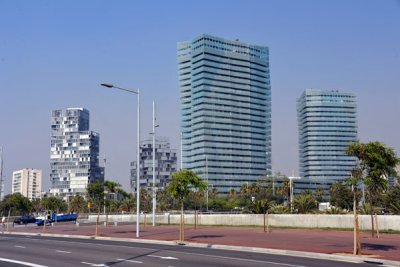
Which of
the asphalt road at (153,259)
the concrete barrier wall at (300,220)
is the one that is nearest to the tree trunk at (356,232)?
the asphalt road at (153,259)

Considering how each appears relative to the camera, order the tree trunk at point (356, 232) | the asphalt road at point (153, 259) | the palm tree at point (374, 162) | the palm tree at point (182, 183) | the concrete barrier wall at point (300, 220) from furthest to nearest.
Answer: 1. the concrete barrier wall at point (300, 220)
2. the palm tree at point (182, 183)
3. the palm tree at point (374, 162)
4. the tree trunk at point (356, 232)
5. the asphalt road at point (153, 259)

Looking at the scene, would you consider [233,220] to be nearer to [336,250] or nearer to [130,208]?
[336,250]

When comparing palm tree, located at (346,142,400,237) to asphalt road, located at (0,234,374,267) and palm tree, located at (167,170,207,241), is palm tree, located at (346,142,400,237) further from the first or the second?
palm tree, located at (167,170,207,241)

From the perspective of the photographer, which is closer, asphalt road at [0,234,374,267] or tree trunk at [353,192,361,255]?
asphalt road at [0,234,374,267]

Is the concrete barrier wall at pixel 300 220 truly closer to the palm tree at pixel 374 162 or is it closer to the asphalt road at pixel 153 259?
the palm tree at pixel 374 162

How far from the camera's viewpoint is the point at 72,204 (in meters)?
129


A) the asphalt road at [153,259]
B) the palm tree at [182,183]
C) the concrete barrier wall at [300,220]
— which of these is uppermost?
the palm tree at [182,183]

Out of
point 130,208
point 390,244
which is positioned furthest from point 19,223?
point 390,244

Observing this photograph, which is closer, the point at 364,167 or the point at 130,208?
the point at 364,167

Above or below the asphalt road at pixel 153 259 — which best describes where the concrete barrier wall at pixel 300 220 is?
above

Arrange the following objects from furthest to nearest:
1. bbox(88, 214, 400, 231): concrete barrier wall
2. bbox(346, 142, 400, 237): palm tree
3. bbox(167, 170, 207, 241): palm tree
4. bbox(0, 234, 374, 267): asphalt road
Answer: bbox(88, 214, 400, 231): concrete barrier wall
bbox(167, 170, 207, 241): palm tree
bbox(346, 142, 400, 237): palm tree
bbox(0, 234, 374, 267): asphalt road

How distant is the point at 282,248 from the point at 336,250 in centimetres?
279

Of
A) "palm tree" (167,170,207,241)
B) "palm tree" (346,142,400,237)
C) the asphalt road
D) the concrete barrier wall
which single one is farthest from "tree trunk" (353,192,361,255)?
the concrete barrier wall

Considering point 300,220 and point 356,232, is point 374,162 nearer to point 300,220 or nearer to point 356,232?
point 356,232
